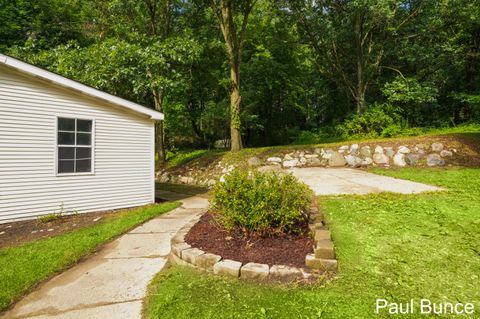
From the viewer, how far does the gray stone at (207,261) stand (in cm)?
306

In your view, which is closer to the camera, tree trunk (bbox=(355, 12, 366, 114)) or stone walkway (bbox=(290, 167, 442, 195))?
stone walkway (bbox=(290, 167, 442, 195))

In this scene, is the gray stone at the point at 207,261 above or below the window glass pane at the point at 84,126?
below

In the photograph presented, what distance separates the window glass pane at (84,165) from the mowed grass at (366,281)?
196 inches

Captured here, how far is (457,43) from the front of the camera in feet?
45.6

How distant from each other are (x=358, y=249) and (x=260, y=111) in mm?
15173

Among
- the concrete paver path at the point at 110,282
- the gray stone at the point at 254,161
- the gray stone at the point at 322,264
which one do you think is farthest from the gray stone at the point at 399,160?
the gray stone at the point at 322,264

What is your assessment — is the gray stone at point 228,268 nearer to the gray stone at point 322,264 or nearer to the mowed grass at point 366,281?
the mowed grass at point 366,281

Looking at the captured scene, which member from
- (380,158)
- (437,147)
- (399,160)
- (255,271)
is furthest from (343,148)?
(255,271)

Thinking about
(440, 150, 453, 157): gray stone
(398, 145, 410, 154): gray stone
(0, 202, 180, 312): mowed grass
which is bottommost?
(0, 202, 180, 312): mowed grass

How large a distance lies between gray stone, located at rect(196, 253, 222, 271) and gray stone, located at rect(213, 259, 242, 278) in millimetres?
61

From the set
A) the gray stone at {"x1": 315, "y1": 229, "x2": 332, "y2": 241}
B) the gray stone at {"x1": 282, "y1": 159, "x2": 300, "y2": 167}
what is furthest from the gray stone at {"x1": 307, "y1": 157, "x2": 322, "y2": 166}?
the gray stone at {"x1": 315, "y1": 229, "x2": 332, "y2": 241}

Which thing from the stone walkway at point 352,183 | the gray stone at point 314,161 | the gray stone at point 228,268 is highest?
the gray stone at point 314,161

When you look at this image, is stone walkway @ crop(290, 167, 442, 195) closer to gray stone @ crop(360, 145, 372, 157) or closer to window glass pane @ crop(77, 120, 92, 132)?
gray stone @ crop(360, 145, 372, 157)

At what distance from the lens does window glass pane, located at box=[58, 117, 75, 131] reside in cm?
657
